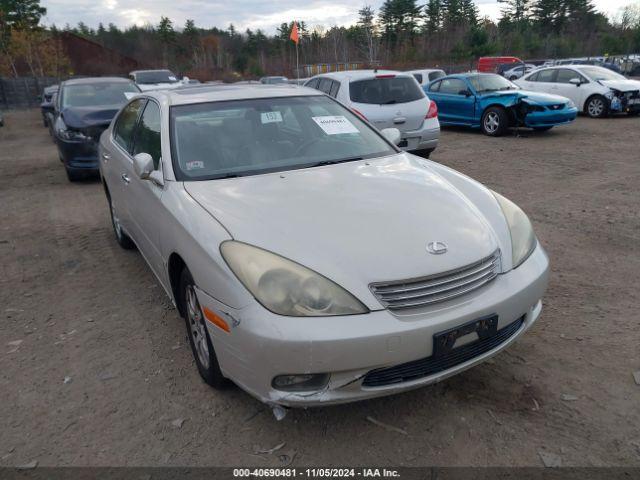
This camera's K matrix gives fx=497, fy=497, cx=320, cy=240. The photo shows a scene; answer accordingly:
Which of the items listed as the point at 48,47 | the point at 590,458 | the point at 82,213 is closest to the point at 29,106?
the point at 48,47

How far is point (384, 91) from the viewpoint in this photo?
861 centimetres

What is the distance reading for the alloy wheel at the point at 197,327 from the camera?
2684mm

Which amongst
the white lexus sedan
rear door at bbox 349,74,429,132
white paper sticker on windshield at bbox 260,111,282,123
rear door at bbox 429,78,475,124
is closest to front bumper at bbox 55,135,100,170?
rear door at bbox 349,74,429,132

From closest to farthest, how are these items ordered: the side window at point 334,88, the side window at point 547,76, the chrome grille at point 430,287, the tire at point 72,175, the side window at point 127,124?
1. the chrome grille at point 430,287
2. the side window at point 127,124
3. the tire at point 72,175
4. the side window at point 334,88
5. the side window at point 547,76

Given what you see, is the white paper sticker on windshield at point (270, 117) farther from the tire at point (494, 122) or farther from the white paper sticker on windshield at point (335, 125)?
the tire at point (494, 122)

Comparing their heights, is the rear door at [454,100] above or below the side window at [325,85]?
→ below

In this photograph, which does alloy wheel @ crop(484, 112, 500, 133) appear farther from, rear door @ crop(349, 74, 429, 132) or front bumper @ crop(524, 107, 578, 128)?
rear door @ crop(349, 74, 429, 132)

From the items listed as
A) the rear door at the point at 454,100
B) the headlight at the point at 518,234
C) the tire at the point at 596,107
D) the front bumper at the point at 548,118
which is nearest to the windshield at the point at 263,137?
the headlight at the point at 518,234

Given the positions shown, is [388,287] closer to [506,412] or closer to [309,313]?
[309,313]

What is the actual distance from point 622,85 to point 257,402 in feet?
46.9

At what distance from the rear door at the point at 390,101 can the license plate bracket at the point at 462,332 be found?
6.32 meters

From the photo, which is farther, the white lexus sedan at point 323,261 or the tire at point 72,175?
the tire at point 72,175

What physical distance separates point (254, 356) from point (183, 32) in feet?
269

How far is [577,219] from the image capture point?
5391 millimetres
